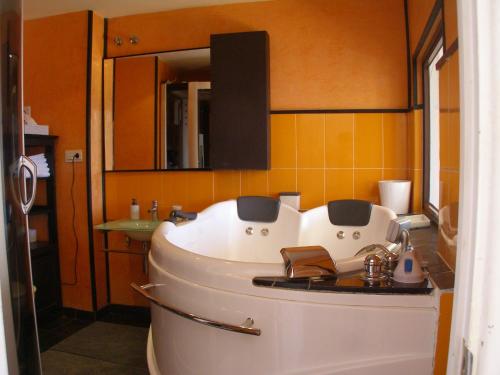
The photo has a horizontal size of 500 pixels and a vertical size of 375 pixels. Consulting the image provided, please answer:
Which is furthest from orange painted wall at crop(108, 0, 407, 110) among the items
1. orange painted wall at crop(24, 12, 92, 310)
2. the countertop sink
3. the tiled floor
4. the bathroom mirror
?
the tiled floor

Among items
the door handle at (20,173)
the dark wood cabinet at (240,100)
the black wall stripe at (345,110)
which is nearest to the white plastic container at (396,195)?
the black wall stripe at (345,110)

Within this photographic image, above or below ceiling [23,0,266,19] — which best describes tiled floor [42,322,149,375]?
below

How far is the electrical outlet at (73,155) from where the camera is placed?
105 inches

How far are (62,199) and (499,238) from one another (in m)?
2.95

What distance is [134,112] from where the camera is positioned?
2795mm

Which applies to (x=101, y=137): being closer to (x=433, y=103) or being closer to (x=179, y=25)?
(x=179, y=25)

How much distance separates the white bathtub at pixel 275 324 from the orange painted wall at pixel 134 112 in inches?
61.2

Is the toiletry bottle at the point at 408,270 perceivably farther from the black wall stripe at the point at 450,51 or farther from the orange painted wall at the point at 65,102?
the orange painted wall at the point at 65,102

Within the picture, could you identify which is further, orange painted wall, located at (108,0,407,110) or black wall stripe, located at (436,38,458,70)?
orange painted wall, located at (108,0,407,110)

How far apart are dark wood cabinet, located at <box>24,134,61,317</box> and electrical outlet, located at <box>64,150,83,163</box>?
0.11 m

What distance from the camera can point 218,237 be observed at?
2.36 metres

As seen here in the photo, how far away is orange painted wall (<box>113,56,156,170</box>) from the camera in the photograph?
9.09 ft

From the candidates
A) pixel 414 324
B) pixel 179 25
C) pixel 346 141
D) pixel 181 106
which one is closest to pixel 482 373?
pixel 414 324

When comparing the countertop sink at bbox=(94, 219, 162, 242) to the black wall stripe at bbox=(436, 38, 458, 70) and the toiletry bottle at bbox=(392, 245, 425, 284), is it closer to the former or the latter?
the toiletry bottle at bbox=(392, 245, 425, 284)
